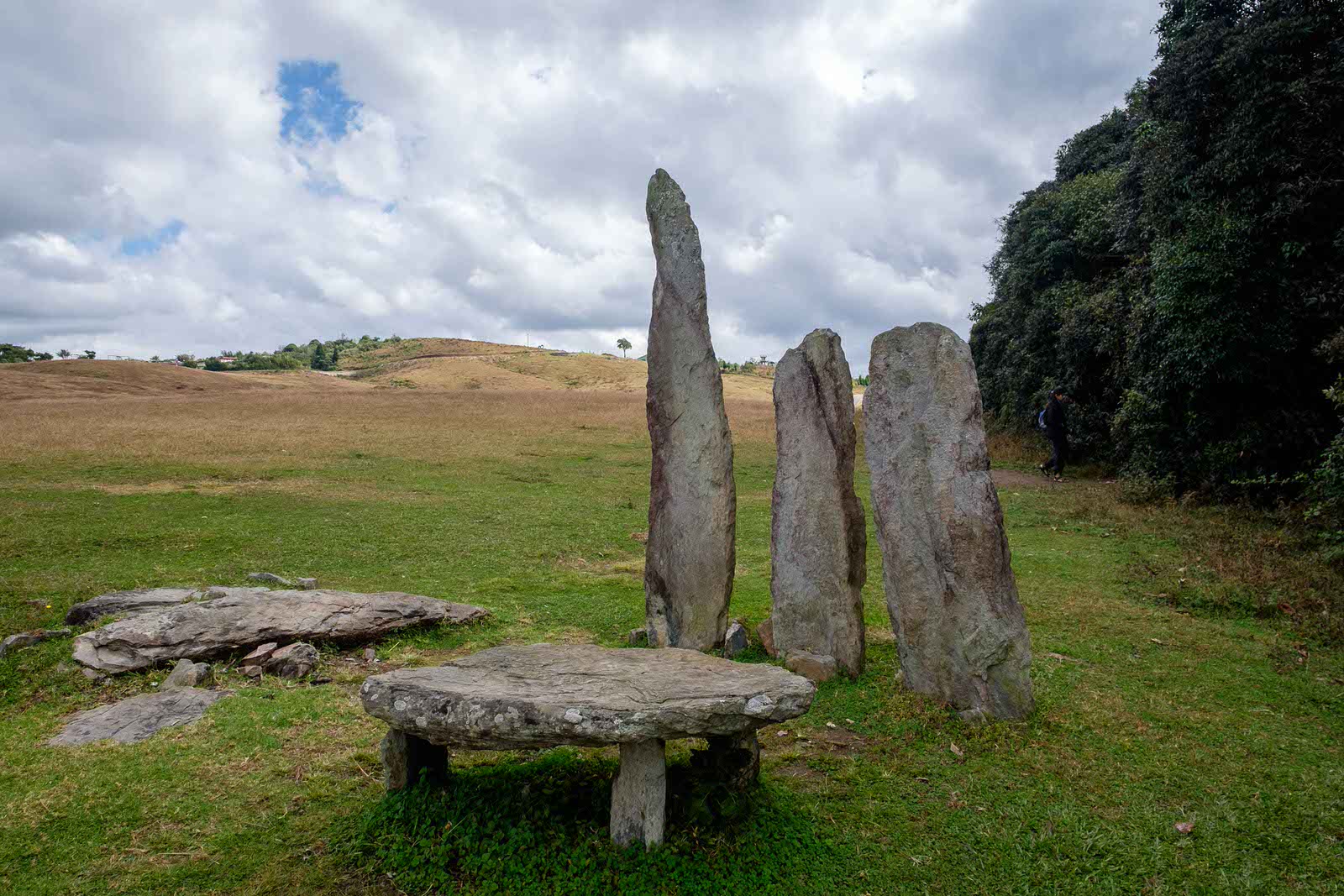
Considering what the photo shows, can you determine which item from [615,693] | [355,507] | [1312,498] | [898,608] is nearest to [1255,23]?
[1312,498]

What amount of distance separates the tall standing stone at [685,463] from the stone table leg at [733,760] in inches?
150

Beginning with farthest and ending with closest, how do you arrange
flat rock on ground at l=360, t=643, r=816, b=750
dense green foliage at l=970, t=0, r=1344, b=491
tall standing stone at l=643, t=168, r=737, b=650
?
dense green foliage at l=970, t=0, r=1344, b=491
tall standing stone at l=643, t=168, r=737, b=650
flat rock on ground at l=360, t=643, r=816, b=750

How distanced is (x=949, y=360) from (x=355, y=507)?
16.1m

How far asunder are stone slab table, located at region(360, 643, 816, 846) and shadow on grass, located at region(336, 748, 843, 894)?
0.63ft

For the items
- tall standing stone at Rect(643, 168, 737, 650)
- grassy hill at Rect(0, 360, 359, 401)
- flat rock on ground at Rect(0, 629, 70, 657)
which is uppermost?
grassy hill at Rect(0, 360, 359, 401)

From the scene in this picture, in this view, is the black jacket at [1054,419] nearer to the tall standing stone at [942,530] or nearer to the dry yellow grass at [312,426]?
the dry yellow grass at [312,426]

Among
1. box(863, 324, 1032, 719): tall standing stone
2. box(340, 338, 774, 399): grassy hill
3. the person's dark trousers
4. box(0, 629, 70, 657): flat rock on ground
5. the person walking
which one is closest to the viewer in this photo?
box(863, 324, 1032, 719): tall standing stone

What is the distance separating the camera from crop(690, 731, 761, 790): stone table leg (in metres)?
6.17

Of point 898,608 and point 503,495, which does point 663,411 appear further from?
point 503,495

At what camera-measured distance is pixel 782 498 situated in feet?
31.9

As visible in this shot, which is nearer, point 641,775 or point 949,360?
point 641,775

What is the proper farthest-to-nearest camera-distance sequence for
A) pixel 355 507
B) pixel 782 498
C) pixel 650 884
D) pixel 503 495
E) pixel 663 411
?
1. pixel 503 495
2. pixel 355 507
3. pixel 663 411
4. pixel 782 498
5. pixel 650 884

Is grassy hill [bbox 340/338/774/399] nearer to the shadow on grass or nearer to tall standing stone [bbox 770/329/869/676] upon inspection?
tall standing stone [bbox 770/329/869/676]

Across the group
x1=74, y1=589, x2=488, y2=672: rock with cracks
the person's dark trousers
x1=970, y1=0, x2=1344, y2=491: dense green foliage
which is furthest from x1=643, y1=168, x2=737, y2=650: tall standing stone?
the person's dark trousers
